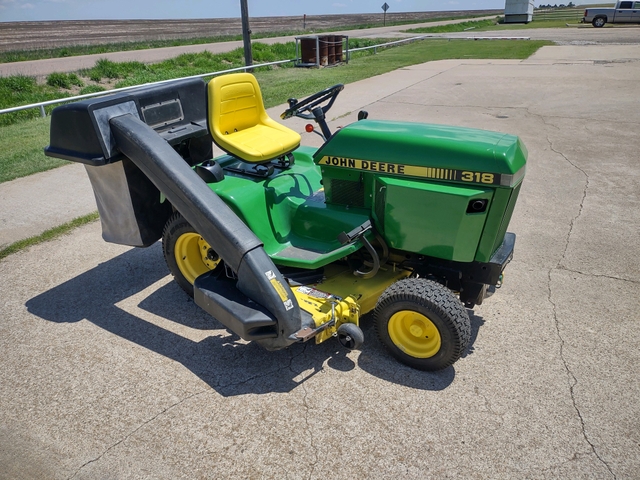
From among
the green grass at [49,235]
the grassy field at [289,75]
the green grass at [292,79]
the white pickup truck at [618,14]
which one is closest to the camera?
the green grass at [49,235]

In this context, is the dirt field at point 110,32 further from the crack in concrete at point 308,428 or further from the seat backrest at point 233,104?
the crack in concrete at point 308,428

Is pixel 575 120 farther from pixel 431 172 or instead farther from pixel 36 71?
pixel 36 71

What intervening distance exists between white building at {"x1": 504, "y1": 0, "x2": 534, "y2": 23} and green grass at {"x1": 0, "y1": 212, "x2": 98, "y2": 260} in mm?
42569

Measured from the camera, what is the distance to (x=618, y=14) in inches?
1265

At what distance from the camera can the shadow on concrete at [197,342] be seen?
3.05 metres

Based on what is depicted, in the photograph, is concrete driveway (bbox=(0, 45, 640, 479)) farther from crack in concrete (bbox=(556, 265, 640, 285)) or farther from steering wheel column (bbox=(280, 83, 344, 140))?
steering wheel column (bbox=(280, 83, 344, 140))

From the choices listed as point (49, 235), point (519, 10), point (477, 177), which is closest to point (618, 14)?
point (519, 10)

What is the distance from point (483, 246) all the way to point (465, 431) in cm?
100

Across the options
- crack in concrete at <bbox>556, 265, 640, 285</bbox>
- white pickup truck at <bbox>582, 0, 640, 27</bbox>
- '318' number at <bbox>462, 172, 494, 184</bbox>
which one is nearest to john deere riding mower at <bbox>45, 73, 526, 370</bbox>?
'318' number at <bbox>462, 172, 494, 184</bbox>

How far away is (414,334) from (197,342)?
1.39 meters

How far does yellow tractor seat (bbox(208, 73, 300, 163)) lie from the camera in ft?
11.7

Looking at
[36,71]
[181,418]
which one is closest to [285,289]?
[181,418]

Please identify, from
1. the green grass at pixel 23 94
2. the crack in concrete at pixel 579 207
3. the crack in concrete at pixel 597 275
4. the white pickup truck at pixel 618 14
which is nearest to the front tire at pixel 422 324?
the crack in concrete at pixel 597 275

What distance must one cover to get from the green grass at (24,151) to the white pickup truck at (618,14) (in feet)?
113
